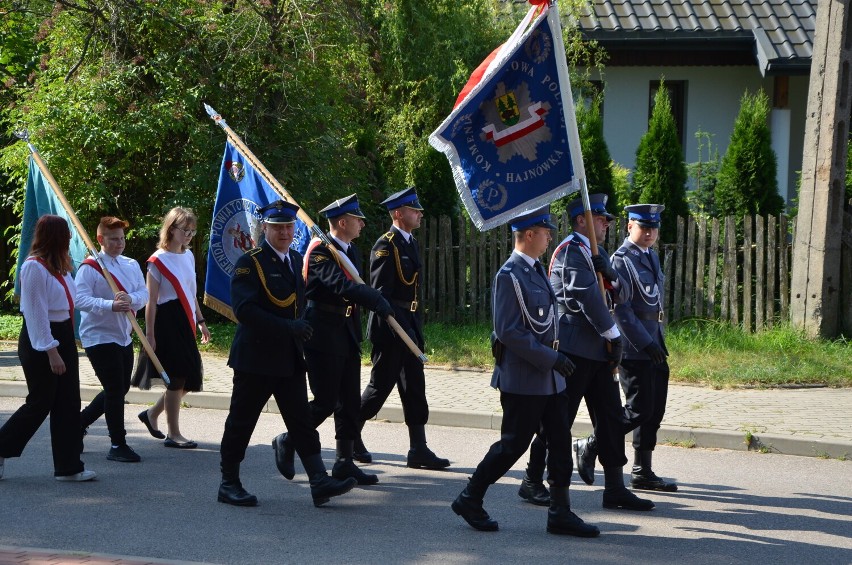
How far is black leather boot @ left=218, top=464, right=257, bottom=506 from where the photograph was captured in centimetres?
671

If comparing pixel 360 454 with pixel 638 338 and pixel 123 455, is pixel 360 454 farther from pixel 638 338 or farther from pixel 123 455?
pixel 638 338

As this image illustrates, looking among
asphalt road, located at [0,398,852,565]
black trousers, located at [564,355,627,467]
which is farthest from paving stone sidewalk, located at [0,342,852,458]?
black trousers, located at [564,355,627,467]

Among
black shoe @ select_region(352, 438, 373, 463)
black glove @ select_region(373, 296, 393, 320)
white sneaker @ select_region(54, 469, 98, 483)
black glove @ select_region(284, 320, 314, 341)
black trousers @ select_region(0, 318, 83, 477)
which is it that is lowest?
white sneaker @ select_region(54, 469, 98, 483)

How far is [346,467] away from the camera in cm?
735

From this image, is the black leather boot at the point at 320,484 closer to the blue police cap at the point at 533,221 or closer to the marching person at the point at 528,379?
the marching person at the point at 528,379

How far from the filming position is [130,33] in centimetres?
1479

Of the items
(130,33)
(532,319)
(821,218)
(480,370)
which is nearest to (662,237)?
(821,218)

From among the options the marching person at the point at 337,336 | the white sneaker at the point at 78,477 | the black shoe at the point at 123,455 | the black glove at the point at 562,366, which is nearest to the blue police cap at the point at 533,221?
the black glove at the point at 562,366

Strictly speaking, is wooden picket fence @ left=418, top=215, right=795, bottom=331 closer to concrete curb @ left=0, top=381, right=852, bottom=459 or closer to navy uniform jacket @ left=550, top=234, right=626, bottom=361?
concrete curb @ left=0, top=381, right=852, bottom=459

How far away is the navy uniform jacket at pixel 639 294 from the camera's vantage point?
7004mm

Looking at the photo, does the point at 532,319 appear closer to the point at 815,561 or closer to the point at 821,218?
the point at 815,561

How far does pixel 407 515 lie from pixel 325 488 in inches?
20.4

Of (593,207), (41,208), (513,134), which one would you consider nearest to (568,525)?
(593,207)

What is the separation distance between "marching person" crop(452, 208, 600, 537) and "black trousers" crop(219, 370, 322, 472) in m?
1.07
